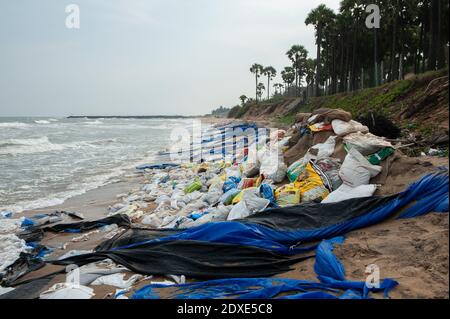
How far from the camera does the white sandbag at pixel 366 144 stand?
614 cm

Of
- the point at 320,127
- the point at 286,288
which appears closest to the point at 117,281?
the point at 286,288

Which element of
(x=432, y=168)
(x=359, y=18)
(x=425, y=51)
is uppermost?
(x=359, y=18)

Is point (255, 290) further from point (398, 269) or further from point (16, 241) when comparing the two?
point (16, 241)

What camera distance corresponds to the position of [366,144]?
6277mm

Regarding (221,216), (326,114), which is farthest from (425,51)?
(221,216)

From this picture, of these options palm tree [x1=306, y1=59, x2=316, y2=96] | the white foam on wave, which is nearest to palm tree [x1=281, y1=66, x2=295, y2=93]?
palm tree [x1=306, y1=59, x2=316, y2=96]

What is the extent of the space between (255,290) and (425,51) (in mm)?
28088

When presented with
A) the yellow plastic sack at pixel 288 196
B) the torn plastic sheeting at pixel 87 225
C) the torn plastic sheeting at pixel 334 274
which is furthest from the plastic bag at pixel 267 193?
the torn plastic sheeting at pixel 87 225

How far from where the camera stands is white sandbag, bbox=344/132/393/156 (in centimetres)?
614

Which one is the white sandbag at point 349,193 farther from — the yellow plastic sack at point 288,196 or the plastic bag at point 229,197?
the plastic bag at point 229,197

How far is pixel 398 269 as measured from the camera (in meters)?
3.30

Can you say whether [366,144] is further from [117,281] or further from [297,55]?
[297,55]

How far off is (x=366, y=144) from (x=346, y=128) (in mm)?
1303

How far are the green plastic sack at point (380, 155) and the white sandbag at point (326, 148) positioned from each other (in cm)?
113
